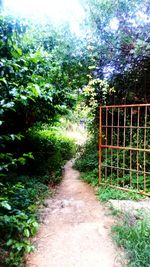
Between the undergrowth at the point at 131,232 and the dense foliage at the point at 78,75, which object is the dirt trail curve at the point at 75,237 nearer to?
the undergrowth at the point at 131,232

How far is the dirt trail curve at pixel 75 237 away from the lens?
103 inches

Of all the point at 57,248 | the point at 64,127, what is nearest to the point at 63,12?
the point at 57,248

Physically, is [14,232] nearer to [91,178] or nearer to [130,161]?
[130,161]

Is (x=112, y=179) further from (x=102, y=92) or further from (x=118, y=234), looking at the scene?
(x=102, y=92)

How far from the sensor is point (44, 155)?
20.2ft

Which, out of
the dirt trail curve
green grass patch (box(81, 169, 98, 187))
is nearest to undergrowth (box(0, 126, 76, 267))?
the dirt trail curve

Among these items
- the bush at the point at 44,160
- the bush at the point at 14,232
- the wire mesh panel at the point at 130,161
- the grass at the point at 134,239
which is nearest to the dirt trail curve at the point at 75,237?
the grass at the point at 134,239

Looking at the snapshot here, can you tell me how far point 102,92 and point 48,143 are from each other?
203 cm

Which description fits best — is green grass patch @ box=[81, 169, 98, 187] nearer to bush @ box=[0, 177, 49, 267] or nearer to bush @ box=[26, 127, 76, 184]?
bush @ box=[26, 127, 76, 184]

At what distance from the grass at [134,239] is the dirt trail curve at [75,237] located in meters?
0.12

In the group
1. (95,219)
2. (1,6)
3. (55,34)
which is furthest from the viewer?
(55,34)

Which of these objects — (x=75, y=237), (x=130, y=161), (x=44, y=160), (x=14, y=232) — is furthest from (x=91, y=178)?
(x=14, y=232)

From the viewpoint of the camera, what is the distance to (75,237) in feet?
9.85

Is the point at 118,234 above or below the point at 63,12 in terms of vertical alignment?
below
